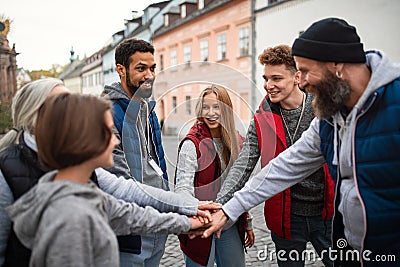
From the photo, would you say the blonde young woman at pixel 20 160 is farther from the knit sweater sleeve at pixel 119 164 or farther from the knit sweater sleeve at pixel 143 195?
the knit sweater sleeve at pixel 119 164

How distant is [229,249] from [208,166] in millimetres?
740

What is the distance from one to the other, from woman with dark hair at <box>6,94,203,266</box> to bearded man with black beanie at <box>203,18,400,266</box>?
1094 millimetres

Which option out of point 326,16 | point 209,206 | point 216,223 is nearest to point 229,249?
point 216,223

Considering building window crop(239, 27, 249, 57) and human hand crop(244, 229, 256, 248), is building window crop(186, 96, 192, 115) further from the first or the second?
building window crop(239, 27, 249, 57)

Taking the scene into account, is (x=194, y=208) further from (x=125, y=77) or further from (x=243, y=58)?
(x=243, y=58)

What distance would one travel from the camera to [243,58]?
15016mm

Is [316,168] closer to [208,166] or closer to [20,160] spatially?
[208,166]

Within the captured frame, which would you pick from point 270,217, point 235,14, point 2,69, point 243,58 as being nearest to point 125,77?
point 270,217

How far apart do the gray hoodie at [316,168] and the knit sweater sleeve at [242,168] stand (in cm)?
4

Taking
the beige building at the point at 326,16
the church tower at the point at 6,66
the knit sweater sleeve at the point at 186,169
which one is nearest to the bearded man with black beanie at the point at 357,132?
the knit sweater sleeve at the point at 186,169

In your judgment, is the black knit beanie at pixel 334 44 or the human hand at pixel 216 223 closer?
the black knit beanie at pixel 334 44

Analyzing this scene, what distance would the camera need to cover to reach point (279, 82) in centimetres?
253

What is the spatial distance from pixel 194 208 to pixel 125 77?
0.91 metres

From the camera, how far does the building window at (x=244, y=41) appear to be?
50.1 ft
